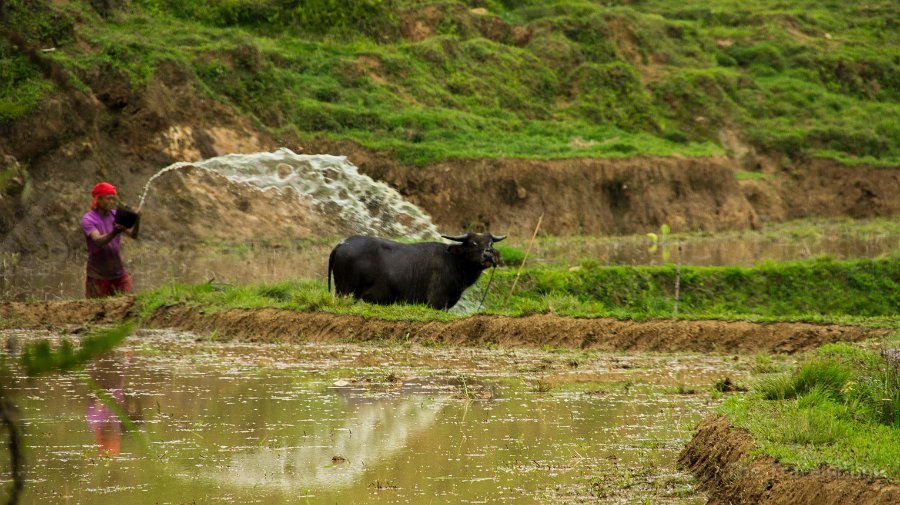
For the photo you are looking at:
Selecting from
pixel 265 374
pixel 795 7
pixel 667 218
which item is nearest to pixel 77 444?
pixel 265 374

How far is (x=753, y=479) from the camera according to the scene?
563 centimetres

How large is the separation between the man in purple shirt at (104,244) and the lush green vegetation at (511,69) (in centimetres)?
1005

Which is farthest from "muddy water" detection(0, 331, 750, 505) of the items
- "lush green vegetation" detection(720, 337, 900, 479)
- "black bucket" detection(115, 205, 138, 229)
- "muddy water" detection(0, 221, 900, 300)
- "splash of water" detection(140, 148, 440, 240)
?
"splash of water" detection(140, 148, 440, 240)

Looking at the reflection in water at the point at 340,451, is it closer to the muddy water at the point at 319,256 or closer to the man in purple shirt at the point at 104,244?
the man in purple shirt at the point at 104,244

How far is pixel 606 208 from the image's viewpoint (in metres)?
33.5

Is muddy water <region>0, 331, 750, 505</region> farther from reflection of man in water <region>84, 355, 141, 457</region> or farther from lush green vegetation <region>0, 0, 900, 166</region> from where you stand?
lush green vegetation <region>0, 0, 900, 166</region>

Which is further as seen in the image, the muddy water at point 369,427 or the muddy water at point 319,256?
the muddy water at point 319,256

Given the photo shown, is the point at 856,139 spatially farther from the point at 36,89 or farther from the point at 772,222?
the point at 36,89

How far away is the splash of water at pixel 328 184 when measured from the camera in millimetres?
25328

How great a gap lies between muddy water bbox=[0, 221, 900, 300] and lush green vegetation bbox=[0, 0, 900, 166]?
4.25 m

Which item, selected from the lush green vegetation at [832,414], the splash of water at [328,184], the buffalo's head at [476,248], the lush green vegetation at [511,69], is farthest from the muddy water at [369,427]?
A: the lush green vegetation at [511,69]

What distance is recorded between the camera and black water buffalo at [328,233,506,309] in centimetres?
1432

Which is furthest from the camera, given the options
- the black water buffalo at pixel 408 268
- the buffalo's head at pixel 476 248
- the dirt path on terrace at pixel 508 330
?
the black water buffalo at pixel 408 268

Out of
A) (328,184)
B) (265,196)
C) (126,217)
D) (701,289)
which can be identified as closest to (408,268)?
(126,217)
